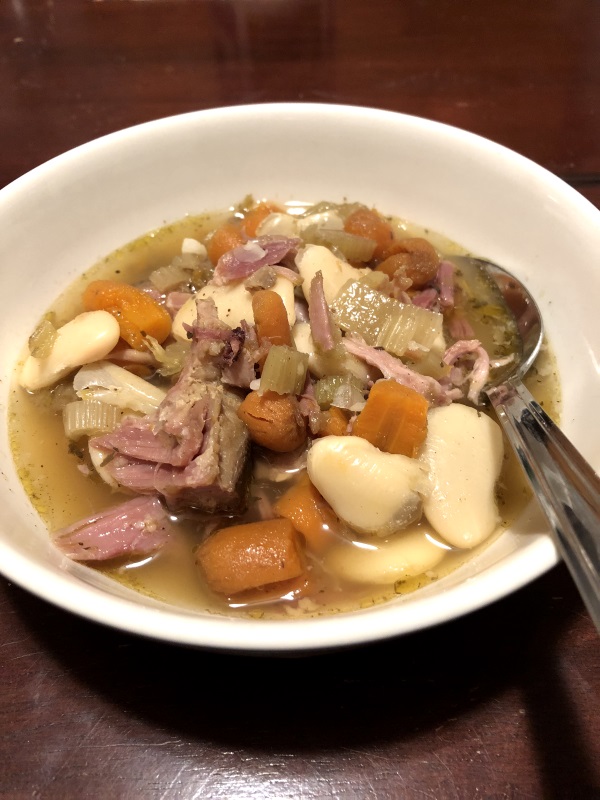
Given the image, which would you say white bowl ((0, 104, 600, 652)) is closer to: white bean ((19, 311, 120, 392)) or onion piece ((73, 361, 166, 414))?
white bean ((19, 311, 120, 392))

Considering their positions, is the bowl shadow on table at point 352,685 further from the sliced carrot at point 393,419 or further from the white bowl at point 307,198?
the sliced carrot at point 393,419

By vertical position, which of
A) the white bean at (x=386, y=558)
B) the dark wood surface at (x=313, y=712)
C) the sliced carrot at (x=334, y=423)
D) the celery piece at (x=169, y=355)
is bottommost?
the dark wood surface at (x=313, y=712)

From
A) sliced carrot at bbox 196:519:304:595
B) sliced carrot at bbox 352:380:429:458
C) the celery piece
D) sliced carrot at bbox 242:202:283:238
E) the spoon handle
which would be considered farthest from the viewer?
sliced carrot at bbox 242:202:283:238

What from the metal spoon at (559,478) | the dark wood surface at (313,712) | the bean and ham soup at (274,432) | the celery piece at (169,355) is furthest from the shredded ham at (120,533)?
the metal spoon at (559,478)

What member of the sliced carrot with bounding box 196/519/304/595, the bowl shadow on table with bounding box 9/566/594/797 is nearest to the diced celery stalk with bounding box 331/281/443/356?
the sliced carrot with bounding box 196/519/304/595

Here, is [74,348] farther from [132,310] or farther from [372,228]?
[372,228]

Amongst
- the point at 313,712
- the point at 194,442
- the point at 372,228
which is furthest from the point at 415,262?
the point at 313,712
